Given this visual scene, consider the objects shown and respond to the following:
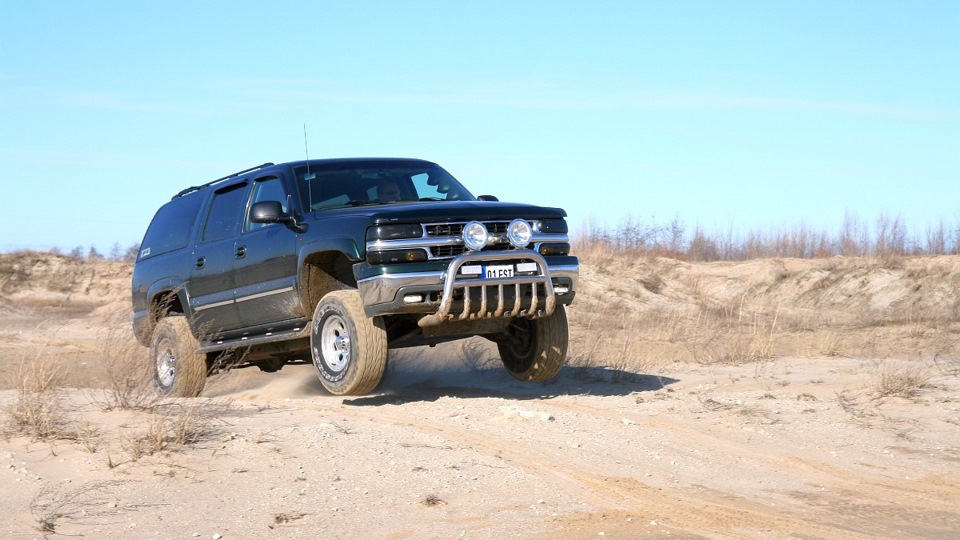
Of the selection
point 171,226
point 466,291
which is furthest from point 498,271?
point 171,226

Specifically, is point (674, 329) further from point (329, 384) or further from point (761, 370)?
point (329, 384)

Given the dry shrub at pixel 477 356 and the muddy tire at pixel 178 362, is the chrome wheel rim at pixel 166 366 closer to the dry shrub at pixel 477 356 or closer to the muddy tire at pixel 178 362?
the muddy tire at pixel 178 362

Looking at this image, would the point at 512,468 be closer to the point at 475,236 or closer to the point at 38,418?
the point at 475,236

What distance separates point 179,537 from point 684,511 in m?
2.55

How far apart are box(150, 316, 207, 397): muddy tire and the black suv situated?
1cm

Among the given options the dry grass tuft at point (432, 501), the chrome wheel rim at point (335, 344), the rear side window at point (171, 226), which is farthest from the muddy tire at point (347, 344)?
the rear side window at point (171, 226)

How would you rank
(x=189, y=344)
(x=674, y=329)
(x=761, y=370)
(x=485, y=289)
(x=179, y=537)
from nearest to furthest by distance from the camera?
(x=179, y=537) → (x=485, y=289) → (x=189, y=344) → (x=761, y=370) → (x=674, y=329)

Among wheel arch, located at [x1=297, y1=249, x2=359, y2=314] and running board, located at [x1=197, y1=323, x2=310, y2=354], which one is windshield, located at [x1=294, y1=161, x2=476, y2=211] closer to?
wheel arch, located at [x1=297, y1=249, x2=359, y2=314]

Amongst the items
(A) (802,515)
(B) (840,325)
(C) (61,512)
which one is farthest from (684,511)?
(B) (840,325)

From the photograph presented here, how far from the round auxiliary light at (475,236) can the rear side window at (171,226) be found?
3661mm

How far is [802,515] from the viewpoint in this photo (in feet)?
18.5

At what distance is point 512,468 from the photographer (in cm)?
636

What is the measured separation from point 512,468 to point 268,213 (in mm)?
3230

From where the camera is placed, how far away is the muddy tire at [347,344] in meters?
8.02
